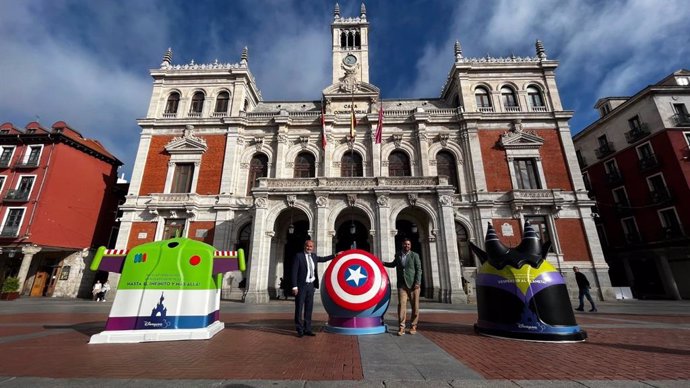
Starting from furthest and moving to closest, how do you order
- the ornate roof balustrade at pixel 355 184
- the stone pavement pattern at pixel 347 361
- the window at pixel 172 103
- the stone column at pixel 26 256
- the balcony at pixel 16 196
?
the window at pixel 172 103 < the balcony at pixel 16 196 < the stone column at pixel 26 256 < the ornate roof balustrade at pixel 355 184 < the stone pavement pattern at pixel 347 361

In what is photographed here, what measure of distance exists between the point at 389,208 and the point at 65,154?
85.4 ft

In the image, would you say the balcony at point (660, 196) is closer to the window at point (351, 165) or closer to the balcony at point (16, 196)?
the window at point (351, 165)

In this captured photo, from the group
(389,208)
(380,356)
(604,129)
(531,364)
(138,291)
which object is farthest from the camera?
(604,129)

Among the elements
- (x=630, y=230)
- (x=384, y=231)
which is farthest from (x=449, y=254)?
(x=630, y=230)

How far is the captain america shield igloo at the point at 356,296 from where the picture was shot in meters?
6.27

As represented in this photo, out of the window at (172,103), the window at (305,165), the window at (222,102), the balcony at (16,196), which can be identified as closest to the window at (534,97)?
the window at (305,165)

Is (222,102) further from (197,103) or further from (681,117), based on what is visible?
(681,117)

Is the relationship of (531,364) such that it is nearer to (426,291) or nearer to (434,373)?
(434,373)

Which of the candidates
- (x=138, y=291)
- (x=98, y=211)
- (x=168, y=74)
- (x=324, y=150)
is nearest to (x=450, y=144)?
(x=324, y=150)

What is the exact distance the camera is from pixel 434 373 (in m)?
3.64

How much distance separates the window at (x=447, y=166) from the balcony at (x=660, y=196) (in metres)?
15.4

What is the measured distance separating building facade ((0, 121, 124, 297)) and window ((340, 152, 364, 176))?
69.3ft

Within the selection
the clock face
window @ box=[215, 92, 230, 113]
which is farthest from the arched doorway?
the clock face

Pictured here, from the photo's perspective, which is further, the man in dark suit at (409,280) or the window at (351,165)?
the window at (351,165)
